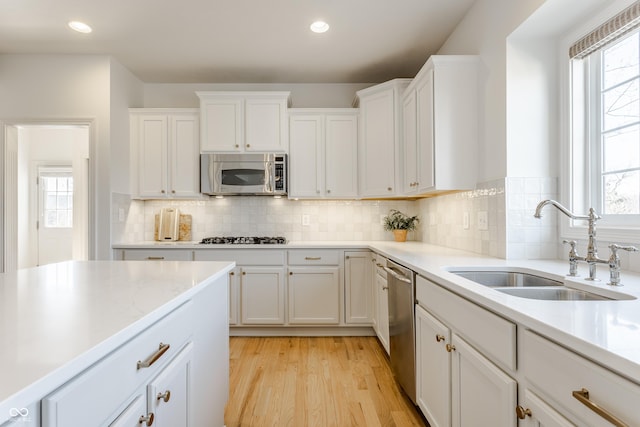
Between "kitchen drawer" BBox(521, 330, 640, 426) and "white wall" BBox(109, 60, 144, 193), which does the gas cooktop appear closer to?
"white wall" BBox(109, 60, 144, 193)

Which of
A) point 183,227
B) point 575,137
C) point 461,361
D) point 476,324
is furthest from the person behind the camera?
point 183,227

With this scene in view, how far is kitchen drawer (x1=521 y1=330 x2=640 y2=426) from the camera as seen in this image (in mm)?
605

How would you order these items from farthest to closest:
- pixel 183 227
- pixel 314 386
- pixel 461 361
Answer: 1. pixel 183 227
2. pixel 314 386
3. pixel 461 361

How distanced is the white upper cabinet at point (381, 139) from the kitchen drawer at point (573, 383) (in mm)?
2211

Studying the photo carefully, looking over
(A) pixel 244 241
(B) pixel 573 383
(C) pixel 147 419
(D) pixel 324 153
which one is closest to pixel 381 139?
(D) pixel 324 153

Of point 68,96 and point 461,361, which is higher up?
point 68,96

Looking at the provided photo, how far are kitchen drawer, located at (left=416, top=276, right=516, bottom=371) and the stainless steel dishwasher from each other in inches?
9.1

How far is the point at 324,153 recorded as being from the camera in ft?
11.0

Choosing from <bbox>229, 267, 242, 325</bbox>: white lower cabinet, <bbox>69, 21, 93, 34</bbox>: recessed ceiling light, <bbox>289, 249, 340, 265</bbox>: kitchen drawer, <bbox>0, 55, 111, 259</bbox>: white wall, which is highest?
<bbox>69, 21, 93, 34</bbox>: recessed ceiling light

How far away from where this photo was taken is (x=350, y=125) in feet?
11.0

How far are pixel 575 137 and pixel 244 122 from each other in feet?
8.81

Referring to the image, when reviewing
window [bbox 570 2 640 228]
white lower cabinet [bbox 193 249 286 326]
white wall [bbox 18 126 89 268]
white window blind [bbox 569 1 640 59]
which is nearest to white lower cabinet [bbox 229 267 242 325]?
white lower cabinet [bbox 193 249 286 326]

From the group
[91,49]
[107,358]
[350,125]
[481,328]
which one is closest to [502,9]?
[350,125]

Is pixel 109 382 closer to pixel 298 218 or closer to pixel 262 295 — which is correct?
pixel 262 295
